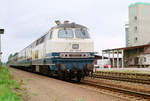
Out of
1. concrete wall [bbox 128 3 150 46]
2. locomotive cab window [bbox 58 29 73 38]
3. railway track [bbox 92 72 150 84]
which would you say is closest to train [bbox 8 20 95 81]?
locomotive cab window [bbox 58 29 73 38]

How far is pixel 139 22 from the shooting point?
50344mm

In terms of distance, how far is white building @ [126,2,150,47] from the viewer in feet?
166

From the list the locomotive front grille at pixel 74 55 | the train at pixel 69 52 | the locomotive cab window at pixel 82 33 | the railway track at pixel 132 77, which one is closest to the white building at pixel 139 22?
the railway track at pixel 132 77

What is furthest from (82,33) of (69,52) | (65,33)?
(69,52)

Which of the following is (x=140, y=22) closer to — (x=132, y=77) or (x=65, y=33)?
(x=132, y=77)

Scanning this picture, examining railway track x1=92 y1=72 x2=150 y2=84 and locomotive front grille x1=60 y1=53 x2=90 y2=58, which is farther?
railway track x1=92 y1=72 x2=150 y2=84

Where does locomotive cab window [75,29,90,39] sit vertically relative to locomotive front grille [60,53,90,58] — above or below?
above

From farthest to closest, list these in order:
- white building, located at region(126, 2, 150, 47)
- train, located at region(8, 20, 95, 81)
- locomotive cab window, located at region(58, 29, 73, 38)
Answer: white building, located at region(126, 2, 150, 47) < locomotive cab window, located at region(58, 29, 73, 38) < train, located at region(8, 20, 95, 81)

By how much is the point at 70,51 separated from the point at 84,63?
114 centimetres

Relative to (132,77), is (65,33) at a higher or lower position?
higher

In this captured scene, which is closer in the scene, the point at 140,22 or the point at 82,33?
the point at 82,33

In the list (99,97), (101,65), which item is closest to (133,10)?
(101,65)

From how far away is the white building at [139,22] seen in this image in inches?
1989

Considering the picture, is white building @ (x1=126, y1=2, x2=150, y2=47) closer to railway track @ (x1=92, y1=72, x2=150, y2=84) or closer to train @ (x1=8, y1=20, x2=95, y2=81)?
railway track @ (x1=92, y1=72, x2=150, y2=84)
